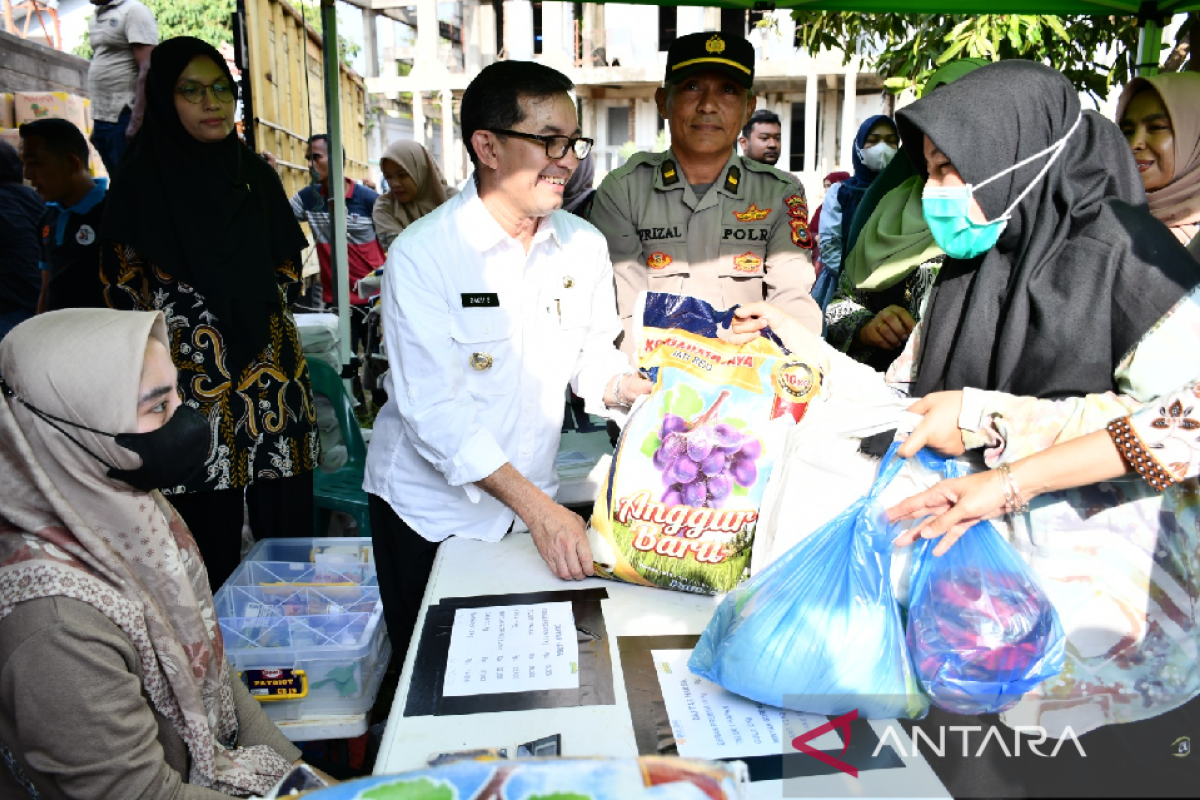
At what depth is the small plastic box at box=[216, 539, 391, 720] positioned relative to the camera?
5.90ft

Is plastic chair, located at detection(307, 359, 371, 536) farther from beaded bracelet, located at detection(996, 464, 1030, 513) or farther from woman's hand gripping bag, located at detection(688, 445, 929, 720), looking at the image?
beaded bracelet, located at detection(996, 464, 1030, 513)

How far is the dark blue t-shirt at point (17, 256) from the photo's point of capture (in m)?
4.08

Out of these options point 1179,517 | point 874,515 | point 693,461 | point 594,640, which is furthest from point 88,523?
point 1179,517

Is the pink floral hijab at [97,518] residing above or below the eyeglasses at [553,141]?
below

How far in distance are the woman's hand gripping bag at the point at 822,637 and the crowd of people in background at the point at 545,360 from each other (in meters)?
0.12

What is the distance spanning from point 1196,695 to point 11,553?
1.87 m

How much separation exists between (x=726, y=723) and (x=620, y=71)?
1913cm

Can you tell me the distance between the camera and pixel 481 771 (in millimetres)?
813

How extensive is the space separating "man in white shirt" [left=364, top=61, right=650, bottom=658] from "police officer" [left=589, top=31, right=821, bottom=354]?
0.57 meters

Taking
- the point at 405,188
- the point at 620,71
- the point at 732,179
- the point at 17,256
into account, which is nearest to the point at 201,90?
the point at 732,179

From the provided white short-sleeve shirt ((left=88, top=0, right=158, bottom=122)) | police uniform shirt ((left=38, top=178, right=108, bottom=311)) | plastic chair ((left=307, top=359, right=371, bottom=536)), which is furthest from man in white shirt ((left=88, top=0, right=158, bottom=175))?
plastic chair ((left=307, top=359, right=371, bottom=536))

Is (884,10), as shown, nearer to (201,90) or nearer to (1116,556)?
(201,90)

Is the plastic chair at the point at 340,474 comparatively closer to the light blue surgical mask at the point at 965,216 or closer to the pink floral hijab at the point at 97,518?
the pink floral hijab at the point at 97,518

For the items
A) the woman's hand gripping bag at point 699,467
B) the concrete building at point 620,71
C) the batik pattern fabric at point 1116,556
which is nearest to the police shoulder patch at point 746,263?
the woman's hand gripping bag at point 699,467
